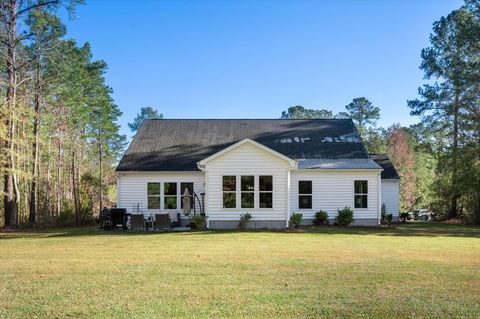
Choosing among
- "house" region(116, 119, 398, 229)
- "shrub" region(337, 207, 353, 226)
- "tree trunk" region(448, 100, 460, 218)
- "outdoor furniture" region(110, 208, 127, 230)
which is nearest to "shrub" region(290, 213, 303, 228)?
"house" region(116, 119, 398, 229)

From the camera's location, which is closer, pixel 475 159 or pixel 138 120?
pixel 475 159

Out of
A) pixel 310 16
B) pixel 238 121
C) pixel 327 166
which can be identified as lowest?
pixel 327 166

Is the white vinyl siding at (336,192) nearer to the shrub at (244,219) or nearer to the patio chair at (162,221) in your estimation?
the shrub at (244,219)

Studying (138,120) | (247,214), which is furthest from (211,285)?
(138,120)

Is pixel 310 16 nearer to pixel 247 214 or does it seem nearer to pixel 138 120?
pixel 247 214

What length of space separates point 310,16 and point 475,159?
703 inches

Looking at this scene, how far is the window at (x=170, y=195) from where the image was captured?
2270 centimetres

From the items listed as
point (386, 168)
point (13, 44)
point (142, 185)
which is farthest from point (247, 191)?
point (386, 168)

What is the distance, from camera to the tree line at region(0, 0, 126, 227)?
833 inches

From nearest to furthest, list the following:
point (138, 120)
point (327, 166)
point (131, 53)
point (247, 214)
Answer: point (247, 214) → point (327, 166) → point (131, 53) → point (138, 120)

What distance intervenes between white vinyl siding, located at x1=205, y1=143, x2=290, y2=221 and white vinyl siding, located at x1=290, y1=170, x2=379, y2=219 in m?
2.48

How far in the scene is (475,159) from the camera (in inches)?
1144

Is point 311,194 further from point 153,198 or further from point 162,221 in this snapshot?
point 153,198

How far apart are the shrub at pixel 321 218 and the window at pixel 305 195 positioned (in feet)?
1.96
